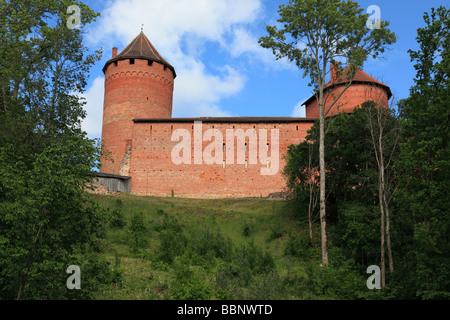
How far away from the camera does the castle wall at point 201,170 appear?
32.9m

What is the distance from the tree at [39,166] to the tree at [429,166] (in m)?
8.69

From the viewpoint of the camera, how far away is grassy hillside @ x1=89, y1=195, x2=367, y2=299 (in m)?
11.6

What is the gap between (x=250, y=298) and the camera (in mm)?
10367

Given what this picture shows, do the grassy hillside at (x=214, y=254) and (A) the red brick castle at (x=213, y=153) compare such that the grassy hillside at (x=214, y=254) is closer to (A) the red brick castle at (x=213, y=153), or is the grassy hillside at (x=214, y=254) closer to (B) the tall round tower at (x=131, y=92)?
(A) the red brick castle at (x=213, y=153)

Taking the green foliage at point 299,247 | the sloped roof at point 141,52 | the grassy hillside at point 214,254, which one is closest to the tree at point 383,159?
the grassy hillside at point 214,254

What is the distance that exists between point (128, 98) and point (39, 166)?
29.0m

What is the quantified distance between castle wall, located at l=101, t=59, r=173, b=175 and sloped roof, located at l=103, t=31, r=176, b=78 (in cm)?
40

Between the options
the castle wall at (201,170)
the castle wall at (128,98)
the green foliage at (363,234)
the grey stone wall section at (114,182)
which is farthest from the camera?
the castle wall at (128,98)

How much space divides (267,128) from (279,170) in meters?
3.75

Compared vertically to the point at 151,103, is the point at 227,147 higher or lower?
lower

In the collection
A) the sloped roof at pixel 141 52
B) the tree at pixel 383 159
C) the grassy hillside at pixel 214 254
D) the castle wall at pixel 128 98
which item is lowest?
the grassy hillside at pixel 214 254

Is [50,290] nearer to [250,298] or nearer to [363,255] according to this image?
[250,298]

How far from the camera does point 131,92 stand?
37594 millimetres
